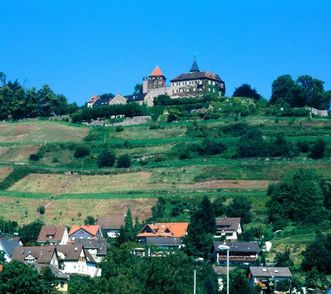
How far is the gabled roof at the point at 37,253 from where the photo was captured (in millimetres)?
74000

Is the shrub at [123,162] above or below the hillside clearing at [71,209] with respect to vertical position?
above

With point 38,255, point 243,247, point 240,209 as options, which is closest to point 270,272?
point 243,247

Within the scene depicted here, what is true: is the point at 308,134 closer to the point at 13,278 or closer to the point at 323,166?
the point at 323,166

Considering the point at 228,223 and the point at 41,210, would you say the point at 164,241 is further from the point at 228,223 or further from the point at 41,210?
the point at 41,210

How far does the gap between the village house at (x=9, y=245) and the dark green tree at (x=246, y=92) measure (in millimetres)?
69754

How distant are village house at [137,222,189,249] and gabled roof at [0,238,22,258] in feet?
36.2

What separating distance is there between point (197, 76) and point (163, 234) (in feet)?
227

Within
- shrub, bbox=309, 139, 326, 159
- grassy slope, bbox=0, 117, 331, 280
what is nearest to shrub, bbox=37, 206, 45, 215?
grassy slope, bbox=0, 117, 331, 280

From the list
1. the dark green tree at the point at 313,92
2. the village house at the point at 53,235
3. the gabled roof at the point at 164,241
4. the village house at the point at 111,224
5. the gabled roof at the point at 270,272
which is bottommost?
the gabled roof at the point at 270,272

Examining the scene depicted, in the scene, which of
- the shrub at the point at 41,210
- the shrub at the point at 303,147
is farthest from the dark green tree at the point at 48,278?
the shrub at the point at 303,147

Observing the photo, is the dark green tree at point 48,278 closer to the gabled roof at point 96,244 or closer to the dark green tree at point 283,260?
the gabled roof at point 96,244

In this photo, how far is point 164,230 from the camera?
279 ft

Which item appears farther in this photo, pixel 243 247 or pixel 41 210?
pixel 41 210

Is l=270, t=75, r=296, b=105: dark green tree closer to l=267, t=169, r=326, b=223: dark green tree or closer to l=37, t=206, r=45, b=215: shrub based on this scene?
l=267, t=169, r=326, b=223: dark green tree
